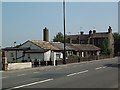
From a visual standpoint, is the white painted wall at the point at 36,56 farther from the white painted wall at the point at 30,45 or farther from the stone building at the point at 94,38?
the stone building at the point at 94,38

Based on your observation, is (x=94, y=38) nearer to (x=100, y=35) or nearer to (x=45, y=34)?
(x=100, y=35)

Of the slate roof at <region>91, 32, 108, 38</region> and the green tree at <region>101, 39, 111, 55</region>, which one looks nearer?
the green tree at <region>101, 39, 111, 55</region>

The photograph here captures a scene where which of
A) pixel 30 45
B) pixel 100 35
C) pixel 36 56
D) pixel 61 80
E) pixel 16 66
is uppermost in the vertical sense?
pixel 100 35

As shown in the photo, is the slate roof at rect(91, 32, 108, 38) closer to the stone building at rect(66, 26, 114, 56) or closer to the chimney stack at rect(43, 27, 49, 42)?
the stone building at rect(66, 26, 114, 56)

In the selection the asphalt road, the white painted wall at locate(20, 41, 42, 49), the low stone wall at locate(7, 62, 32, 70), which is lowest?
the low stone wall at locate(7, 62, 32, 70)

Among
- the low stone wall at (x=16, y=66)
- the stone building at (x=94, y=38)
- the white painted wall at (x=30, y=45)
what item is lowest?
the low stone wall at (x=16, y=66)

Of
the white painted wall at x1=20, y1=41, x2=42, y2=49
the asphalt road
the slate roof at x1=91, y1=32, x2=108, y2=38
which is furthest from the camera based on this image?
the slate roof at x1=91, y1=32, x2=108, y2=38

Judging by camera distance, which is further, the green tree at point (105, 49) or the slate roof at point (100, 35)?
the slate roof at point (100, 35)

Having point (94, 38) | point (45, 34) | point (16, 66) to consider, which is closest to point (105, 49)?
point (94, 38)

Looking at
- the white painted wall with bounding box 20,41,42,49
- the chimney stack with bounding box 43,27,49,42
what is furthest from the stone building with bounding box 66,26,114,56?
the white painted wall with bounding box 20,41,42,49

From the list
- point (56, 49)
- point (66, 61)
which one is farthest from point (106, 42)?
point (66, 61)

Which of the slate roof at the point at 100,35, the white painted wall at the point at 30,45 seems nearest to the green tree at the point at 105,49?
the slate roof at the point at 100,35

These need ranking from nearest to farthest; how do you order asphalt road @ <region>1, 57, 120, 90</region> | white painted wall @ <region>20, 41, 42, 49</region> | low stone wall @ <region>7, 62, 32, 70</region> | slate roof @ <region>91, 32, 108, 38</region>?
asphalt road @ <region>1, 57, 120, 90</region> → low stone wall @ <region>7, 62, 32, 70</region> → white painted wall @ <region>20, 41, 42, 49</region> → slate roof @ <region>91, 32, 108, 38</region>

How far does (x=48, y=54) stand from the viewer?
181 ft
